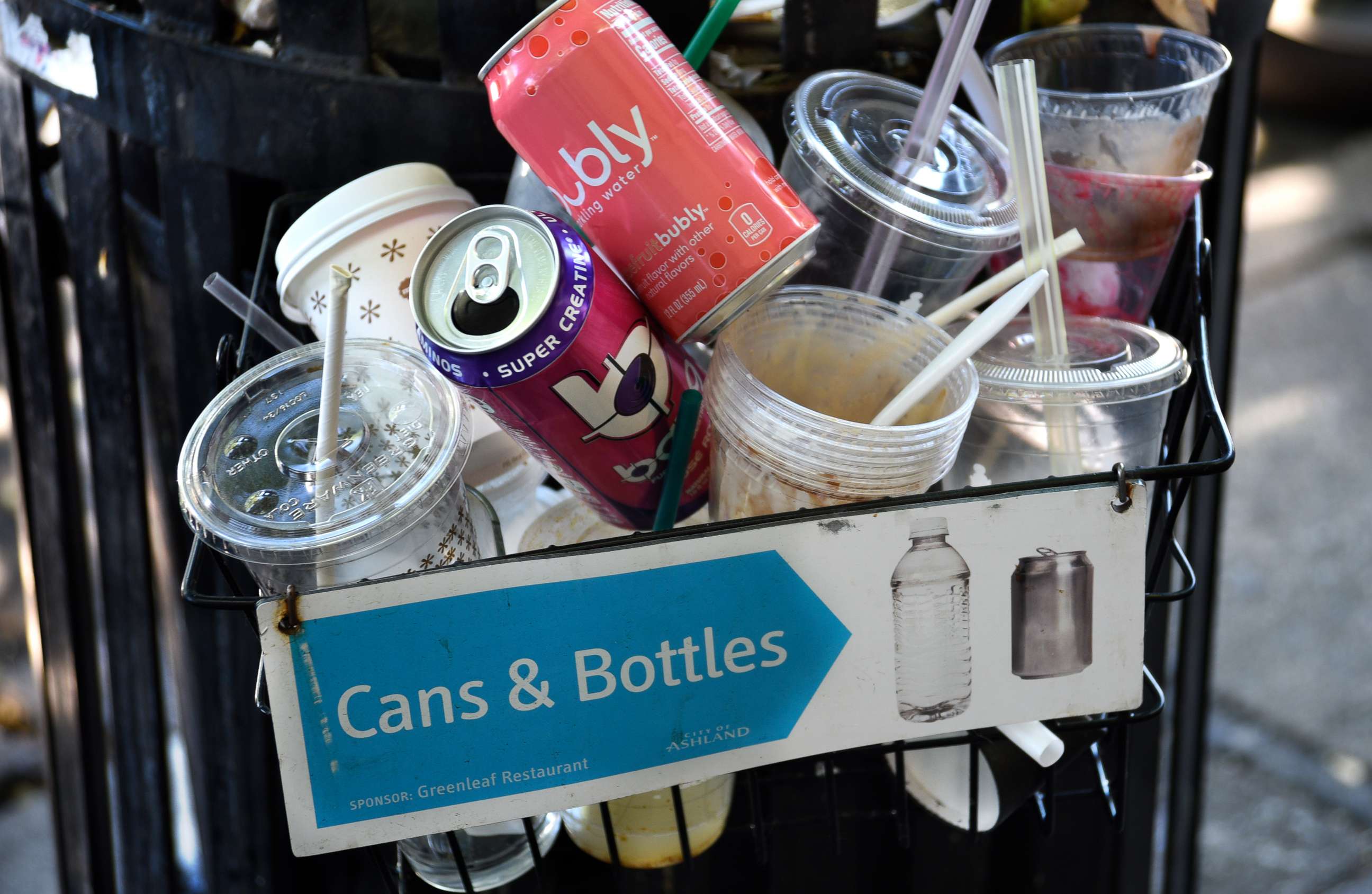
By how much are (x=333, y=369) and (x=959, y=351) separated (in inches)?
12.4

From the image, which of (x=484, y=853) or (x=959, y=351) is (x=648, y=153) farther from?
(x=484, y=853)

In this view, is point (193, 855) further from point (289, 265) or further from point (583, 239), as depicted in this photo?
point (583, 239)

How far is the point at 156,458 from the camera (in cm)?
106

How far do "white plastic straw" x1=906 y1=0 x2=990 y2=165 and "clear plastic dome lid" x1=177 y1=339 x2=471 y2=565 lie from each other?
0.31m

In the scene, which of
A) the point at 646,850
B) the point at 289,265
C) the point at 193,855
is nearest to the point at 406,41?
the point at 289,265

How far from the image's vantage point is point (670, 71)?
0.63 metres

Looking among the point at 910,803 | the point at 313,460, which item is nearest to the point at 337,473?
the point at 313,460

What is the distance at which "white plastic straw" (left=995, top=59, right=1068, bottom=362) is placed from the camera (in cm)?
66

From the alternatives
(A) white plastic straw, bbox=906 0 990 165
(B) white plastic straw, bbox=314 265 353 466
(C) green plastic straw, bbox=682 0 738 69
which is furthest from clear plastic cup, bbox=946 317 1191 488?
(B) white plastic straw, bbox=314 265 353 466

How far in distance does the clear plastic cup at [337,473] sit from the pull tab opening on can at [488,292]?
56mm

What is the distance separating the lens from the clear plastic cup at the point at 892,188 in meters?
0.71

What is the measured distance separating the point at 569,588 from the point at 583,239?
18 cm

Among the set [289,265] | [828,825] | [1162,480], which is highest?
[289,265]

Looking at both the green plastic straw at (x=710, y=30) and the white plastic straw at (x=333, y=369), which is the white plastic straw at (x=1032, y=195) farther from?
the white plastic straw at (x=333, y=369)
